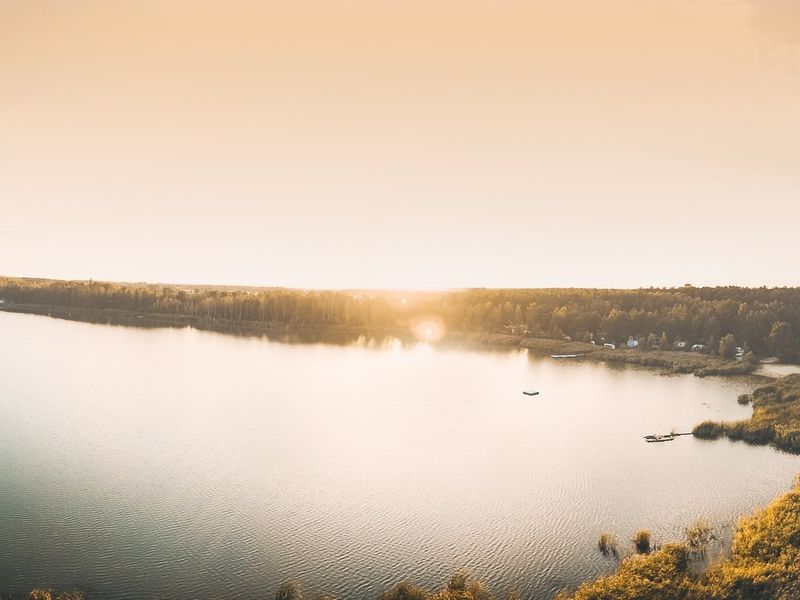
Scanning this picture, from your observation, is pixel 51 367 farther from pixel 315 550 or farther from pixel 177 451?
pixel 315 550

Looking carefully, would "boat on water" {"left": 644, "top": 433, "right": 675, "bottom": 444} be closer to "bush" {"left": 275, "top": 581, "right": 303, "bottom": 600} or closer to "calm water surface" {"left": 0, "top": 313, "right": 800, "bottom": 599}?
"calm water surface" {"left": 0, "top": 313, "right": 800, "bottom": 599}

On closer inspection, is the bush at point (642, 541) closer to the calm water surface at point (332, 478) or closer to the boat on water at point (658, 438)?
the calm water surface at point (332, 478)

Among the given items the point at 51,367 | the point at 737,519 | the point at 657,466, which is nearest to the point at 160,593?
the point at 737,519

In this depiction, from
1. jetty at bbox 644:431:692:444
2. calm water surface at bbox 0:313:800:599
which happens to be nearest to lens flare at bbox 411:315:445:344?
calm water surface at bbox 0:313:800:599

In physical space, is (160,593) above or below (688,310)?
below

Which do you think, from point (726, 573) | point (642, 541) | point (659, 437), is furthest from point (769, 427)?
point (726, 573)

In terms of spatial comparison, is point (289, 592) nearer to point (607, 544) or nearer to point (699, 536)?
point (607, 544)

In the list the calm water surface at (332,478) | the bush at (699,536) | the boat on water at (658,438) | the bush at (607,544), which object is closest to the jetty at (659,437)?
the boat on water at (658,438)
